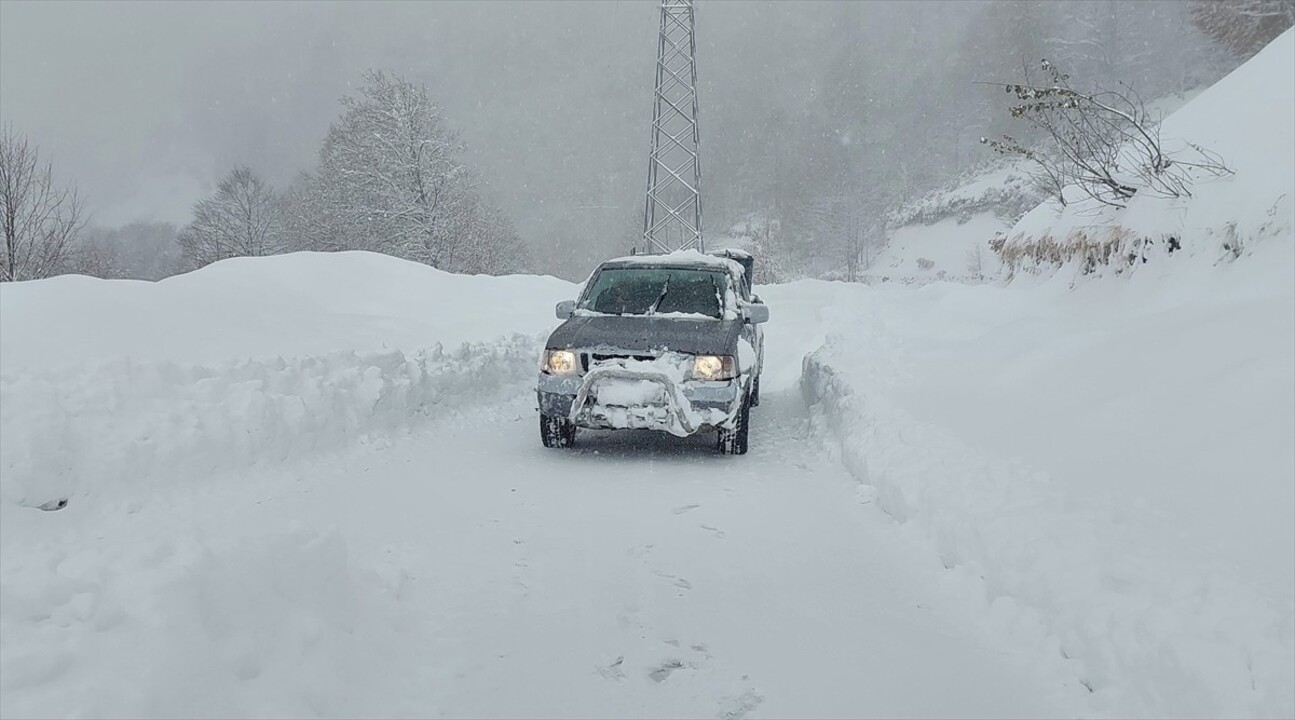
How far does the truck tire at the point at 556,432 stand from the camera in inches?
269

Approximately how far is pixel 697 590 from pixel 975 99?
87355 mm

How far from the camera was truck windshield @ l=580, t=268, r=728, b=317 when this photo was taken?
7.64 meters

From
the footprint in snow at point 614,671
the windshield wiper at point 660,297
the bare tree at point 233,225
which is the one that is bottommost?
the footprint in snow at point 614,671

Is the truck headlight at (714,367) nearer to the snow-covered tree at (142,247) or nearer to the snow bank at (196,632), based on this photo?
the snow bank at (196,632)

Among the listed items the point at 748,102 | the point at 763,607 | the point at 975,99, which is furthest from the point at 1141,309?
the point at 748,102

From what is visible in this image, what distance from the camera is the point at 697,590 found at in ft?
12.9

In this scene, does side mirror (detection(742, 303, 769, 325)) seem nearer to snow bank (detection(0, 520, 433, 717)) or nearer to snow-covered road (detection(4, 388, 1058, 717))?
snow-covered road (detection(4, 388, 1058, 717))

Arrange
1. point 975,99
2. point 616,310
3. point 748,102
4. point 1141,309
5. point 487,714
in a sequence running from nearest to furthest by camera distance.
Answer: point 487,714 < point 1141,309 < point 616,310 < point 975,99 < point 748,102

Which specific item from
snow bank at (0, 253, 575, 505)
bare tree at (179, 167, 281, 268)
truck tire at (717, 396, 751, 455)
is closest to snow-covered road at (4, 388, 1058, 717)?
snow bank at (0, 253, 575, 505)

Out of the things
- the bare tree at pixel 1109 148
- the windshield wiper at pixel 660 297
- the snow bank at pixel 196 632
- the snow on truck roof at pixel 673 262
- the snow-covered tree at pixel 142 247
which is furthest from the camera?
the snow-covered tree at pixel 142 247

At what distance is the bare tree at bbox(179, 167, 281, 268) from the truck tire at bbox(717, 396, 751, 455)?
43.1 m

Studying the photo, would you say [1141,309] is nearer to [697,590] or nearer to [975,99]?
[697,590]

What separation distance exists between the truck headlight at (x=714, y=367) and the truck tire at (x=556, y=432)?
128 centimetres

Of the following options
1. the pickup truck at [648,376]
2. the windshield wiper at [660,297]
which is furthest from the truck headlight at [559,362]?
the windshield wiper at [660,297]
